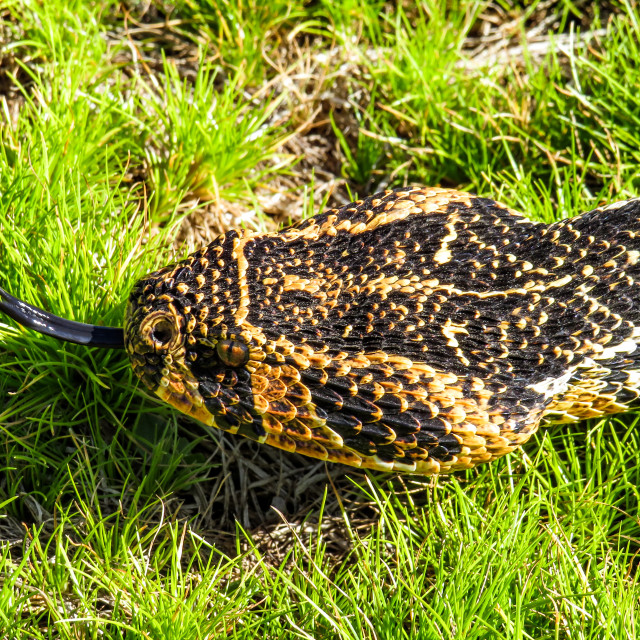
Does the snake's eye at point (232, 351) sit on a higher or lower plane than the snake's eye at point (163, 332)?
lower

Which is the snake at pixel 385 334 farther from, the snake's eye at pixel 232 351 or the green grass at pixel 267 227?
the green grass at pixel 267 227

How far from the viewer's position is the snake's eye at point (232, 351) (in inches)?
108

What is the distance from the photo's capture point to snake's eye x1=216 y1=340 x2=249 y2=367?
8.96ft

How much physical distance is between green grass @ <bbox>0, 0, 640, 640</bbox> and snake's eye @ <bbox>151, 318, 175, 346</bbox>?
0.72 metres

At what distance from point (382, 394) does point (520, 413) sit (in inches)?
19.7

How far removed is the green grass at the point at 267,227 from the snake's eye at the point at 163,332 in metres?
0.72

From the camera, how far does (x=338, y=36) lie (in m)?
4.91

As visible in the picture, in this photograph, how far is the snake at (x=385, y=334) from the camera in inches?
109

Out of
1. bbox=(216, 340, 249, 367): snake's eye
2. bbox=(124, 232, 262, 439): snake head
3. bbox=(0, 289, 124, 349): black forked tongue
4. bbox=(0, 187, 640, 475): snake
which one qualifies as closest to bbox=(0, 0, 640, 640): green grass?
bbox=(0, 289, 124, 349): black forked tongue

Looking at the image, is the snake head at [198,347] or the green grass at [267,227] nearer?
the snake head at [198,347]

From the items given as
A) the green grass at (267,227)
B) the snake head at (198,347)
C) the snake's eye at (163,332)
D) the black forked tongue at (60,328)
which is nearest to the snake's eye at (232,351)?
the snake head at (198,347)

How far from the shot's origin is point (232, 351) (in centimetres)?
273

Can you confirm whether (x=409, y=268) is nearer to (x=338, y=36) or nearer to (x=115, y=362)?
(x=115, y=362)

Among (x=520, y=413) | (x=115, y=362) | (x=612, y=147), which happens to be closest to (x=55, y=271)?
(x=115, y=362)
